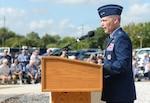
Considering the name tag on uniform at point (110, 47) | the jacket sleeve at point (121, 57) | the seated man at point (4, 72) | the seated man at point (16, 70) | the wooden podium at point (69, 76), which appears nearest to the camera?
the wooden podium at point (69, 76)

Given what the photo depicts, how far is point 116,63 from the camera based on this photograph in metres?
3.91

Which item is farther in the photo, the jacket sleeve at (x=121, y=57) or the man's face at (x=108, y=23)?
the man's face at (x=108, y=23)

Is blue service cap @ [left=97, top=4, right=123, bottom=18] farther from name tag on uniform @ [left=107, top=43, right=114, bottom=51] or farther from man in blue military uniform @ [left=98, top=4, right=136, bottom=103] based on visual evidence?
name tag on uniform @ [left=107, top=43, right=114, bottom=51]

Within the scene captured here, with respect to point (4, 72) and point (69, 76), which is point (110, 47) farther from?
point (4, 72)

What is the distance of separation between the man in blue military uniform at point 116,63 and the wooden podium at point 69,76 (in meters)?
0.17

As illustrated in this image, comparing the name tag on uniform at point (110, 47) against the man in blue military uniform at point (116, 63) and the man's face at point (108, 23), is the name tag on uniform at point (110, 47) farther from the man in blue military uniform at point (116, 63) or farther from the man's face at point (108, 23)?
the man's face at point (108, 23)

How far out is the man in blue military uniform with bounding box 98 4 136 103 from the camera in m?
3.91

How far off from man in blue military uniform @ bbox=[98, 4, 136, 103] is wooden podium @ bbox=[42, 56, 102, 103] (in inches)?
6.9

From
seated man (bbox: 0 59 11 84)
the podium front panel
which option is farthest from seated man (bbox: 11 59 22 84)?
the podium front panel

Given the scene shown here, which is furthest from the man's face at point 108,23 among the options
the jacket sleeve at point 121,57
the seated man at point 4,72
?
the seated man at point 4,72

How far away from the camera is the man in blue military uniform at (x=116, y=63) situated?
12.8ft

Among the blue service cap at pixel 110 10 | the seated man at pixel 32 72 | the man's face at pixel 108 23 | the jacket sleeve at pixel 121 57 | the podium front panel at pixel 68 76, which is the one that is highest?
the blue service cap at pixel 110 10

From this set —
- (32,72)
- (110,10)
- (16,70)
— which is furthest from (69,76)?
(16,70)

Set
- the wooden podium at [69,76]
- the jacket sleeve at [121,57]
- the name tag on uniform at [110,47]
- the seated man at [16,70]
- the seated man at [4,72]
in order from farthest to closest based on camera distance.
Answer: the seated man at [16,70], the seated man at [4,72], the name tag on uniform at [110,47], the jacket sleeve at [121,57], the wooden podium at [69,76]
